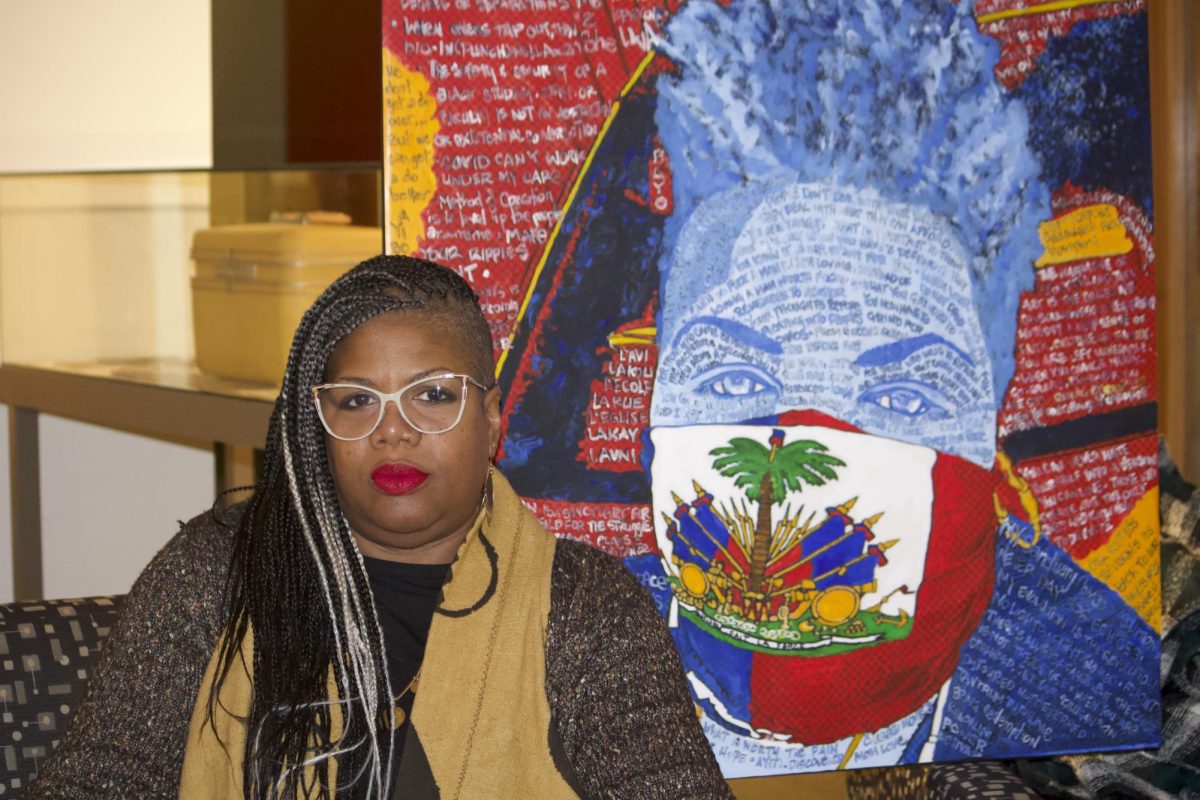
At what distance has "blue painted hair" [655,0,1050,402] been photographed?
6.56ft

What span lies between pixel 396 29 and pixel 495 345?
1.58 ft

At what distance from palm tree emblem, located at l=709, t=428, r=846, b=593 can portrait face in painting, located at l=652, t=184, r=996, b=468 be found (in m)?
0.05

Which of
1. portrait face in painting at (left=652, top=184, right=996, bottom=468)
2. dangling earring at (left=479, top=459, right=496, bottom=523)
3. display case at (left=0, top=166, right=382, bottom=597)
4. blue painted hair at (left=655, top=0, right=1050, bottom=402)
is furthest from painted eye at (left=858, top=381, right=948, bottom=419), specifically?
display case at (left=0, top=166, right=382, bottom=597)

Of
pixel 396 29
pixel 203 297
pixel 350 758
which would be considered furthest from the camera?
pixel 203 297

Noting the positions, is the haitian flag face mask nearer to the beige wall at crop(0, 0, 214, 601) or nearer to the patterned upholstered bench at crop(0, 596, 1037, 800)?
the patterned upholstered bench at crop(0, 596, 1037, 800)

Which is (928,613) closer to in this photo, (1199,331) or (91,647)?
(91,647)

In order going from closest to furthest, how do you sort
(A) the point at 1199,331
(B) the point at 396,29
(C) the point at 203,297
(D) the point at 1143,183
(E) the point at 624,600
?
(E) the point at 624,600
(B) the point at 396,29
(D) the point at 1143,183
(C) the point at 203,297
(A) the point at 1199,331

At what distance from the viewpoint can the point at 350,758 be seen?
5.34 ft

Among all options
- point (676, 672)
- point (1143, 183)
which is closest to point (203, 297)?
point (676, 672)

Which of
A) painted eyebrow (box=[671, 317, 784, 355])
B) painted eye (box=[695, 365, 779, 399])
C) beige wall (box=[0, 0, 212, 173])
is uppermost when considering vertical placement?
beige wall (box=[0, 0, 212, 173])

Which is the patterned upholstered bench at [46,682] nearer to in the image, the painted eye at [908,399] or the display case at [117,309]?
the painted eye at [908,399]

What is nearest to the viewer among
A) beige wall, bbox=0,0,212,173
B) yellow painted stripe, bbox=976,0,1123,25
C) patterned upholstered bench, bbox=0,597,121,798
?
patterned upholstered bench, bbox=0,597,121,798

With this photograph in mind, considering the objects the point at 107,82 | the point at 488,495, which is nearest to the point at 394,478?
the point at 488,495

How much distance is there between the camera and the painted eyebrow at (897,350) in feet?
6.81
